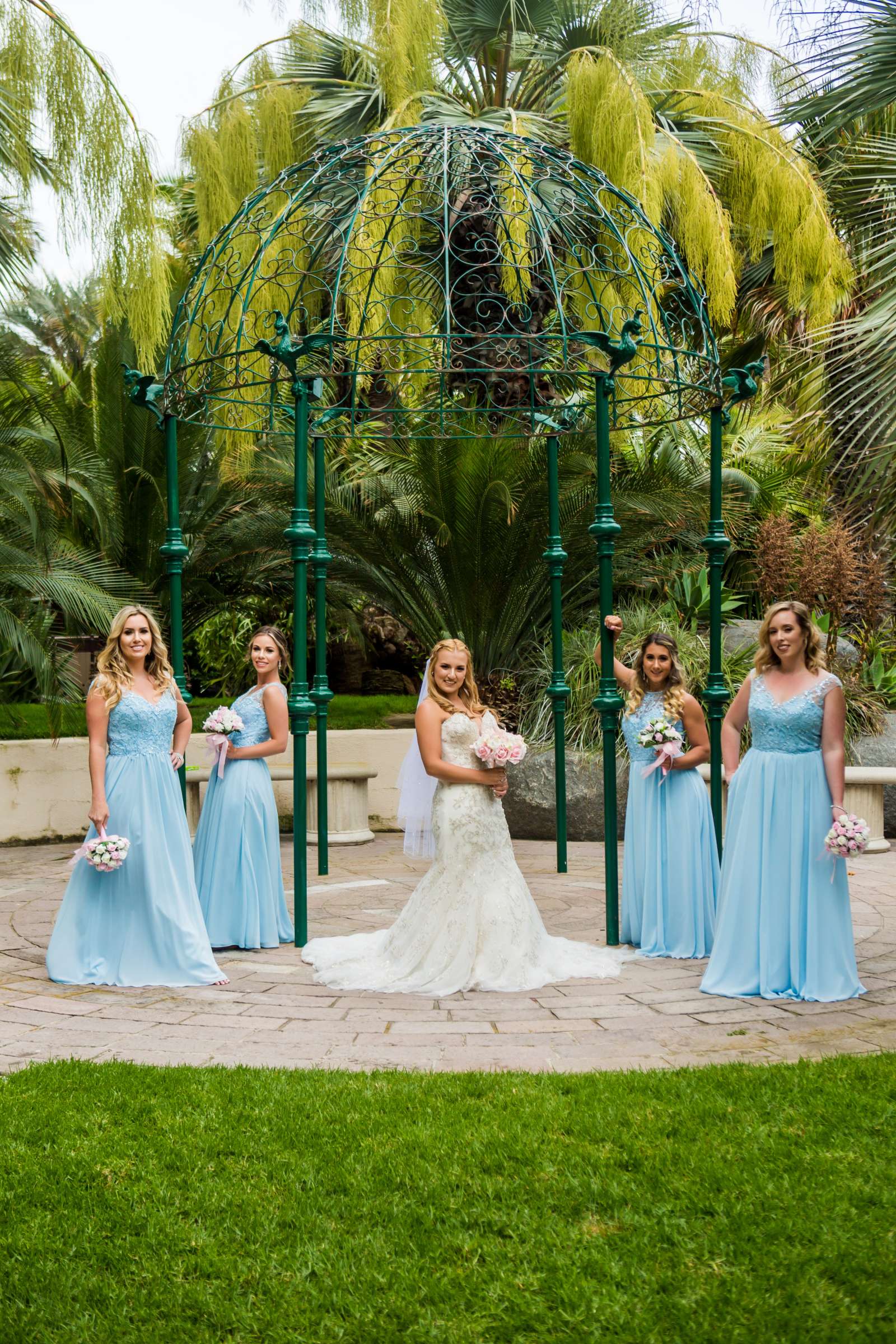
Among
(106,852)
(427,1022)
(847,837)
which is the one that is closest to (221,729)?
(106,852)

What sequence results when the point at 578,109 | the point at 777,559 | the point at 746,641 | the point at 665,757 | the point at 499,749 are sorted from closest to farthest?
the point at 499,749 < the point at 665,757 < the point at 777,559 < the point at 746,641 < the point at 578,109

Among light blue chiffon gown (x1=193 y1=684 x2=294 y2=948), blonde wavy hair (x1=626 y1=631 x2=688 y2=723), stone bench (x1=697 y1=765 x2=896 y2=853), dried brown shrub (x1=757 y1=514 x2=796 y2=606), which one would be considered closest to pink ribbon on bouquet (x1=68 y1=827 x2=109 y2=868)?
light blue chiffon gown (x1=193 y1=684 x2=294 y2=948)

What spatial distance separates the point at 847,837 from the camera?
5508 millimetres

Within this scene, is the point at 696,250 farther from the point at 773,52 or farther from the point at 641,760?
the point at 641,760

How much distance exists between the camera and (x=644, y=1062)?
4.84 meters

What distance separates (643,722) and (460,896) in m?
1.50

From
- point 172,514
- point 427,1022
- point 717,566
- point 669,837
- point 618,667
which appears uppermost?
point 172,514

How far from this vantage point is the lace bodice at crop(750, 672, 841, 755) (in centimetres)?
584

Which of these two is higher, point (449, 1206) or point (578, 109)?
point (578, 109)

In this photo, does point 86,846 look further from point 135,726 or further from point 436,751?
point 436,751

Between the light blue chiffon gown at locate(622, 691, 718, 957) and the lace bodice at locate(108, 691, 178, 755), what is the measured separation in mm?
2450

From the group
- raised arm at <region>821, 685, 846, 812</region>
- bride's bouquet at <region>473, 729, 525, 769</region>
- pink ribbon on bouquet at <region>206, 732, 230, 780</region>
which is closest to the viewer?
raised arm at <region>821, 685, 846, 812</region>

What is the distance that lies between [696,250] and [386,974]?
10.2 m

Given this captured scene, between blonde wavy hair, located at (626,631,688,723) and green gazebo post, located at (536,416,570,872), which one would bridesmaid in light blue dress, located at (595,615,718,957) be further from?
green gazebo post, located at (536,416,570,872)
